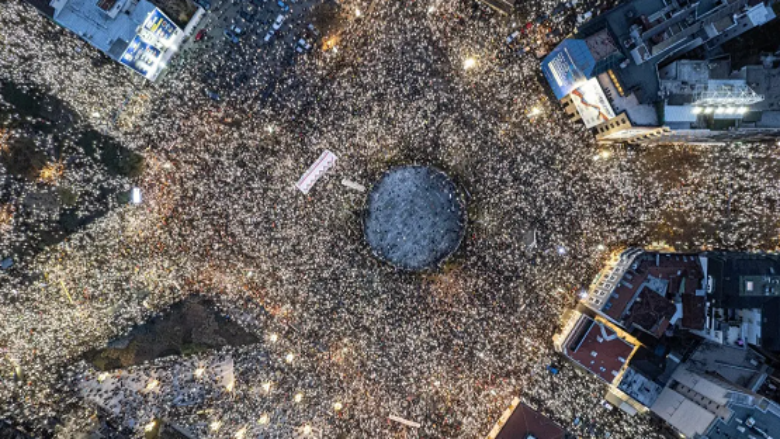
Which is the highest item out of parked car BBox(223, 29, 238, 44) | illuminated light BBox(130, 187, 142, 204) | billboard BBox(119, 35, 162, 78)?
parked car BBox(223, 29, 238, 44)

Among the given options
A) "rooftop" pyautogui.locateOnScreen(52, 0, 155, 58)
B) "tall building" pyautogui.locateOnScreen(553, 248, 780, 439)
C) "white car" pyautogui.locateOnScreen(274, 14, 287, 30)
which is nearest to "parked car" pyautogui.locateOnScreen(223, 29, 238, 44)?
"white car" pyautogui.locateOnScreen(274, 14, 287, 30)

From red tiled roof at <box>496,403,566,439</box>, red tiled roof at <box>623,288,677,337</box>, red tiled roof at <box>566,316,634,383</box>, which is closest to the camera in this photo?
red tiled roof at <box>623,288,677,337</box>

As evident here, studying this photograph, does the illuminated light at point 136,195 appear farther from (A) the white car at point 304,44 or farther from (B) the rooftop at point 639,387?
(B) the rooftop at point 639,387

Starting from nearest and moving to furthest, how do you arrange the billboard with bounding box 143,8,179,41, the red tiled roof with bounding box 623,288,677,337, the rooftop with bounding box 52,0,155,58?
the red tiled roof with bounding box 623,288,677,337 < the rooftop with bounding box 52,0,155,58 < the billboard with bounding box 143,8,179,41

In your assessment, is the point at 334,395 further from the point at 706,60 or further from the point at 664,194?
the point at 706,60

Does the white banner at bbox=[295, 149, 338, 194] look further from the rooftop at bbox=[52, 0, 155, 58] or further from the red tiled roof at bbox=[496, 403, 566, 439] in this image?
the red tiled roof at bbox=[496, 403, 566, 439]

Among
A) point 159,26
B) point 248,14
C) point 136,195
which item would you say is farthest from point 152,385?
point 248,14
